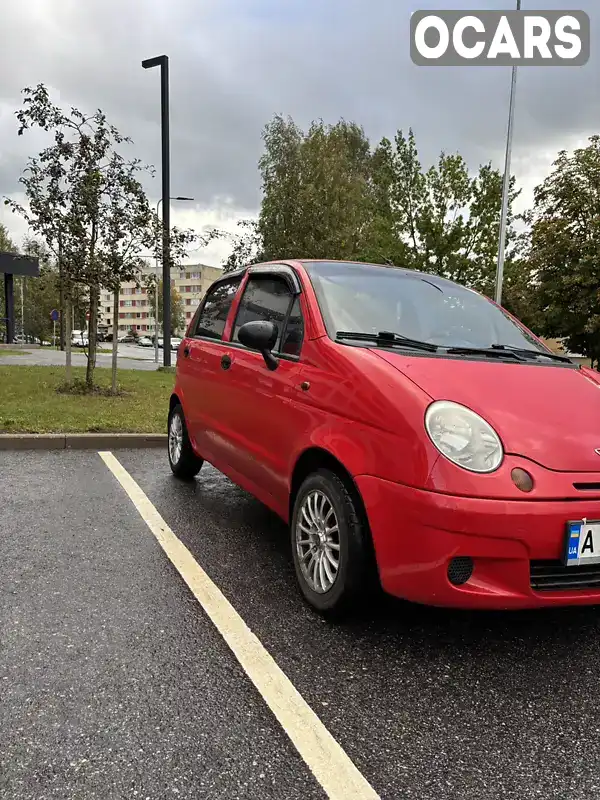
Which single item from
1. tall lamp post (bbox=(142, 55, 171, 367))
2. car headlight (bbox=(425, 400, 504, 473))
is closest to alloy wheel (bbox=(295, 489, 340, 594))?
car headlight (bbox=(425, 400, 504, 473))

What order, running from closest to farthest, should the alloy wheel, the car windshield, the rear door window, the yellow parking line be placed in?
the yellow parking line < the alloy wheel < the car windshield < the rear door window

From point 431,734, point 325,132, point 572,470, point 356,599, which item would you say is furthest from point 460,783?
point 325,132

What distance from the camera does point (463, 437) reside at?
98.1 inches

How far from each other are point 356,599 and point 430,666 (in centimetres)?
40

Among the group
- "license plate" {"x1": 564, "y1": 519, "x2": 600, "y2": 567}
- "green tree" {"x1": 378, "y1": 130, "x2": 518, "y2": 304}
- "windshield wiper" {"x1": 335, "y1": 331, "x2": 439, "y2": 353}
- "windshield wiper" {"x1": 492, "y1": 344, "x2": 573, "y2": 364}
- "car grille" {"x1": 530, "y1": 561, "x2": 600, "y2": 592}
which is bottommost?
"car grille" {"x1": 530, "y1": 561, "x2": 600, "y2": 592}

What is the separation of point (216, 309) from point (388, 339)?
6.86 feet

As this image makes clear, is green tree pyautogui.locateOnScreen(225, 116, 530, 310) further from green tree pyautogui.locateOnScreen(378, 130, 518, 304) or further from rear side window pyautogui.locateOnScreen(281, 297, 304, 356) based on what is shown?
rear side window pyautogui.locateOnScreen(281, 297, 304, 356)

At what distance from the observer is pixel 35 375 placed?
14.0m

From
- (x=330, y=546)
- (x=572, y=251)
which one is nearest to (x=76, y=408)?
(x=330, y=546)

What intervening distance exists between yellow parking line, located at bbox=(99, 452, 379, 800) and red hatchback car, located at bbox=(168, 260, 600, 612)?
41 centimetres

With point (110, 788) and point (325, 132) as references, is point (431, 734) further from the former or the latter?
point (325, 132)

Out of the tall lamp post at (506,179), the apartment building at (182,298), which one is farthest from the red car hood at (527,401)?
the apartment building at (182,298)

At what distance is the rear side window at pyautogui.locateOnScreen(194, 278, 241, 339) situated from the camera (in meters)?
4.65

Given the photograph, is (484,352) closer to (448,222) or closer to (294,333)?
(294,333)
